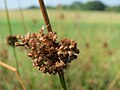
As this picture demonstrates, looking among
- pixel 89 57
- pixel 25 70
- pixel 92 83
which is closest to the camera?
pixel 92 83

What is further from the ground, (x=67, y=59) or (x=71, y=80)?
(x=67, y=59)

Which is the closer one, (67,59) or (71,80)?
(67,59)

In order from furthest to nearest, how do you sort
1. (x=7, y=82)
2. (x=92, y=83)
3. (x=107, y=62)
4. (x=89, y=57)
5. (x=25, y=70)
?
1. (x=107, y=62)
2. (x=89, y=57)
3. (x=25, y=70)
4. (x=92, y=83)
5. (x=7, y=82)

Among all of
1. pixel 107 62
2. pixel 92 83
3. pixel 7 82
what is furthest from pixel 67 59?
pixel 107 62

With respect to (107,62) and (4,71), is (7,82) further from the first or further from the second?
(107,62)

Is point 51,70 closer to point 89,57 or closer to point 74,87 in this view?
point 74,87

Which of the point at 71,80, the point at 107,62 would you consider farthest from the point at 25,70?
the point at 107,62
